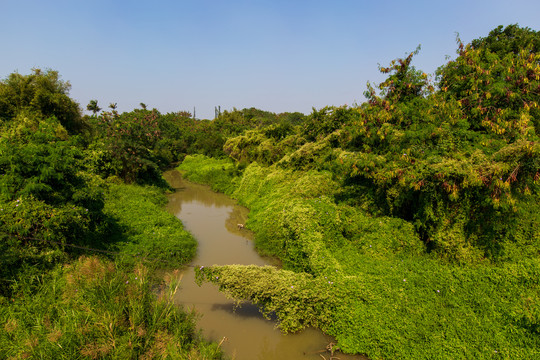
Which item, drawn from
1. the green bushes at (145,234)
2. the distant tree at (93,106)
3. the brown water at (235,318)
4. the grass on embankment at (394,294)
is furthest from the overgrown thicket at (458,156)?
the distant tree at (93,106)

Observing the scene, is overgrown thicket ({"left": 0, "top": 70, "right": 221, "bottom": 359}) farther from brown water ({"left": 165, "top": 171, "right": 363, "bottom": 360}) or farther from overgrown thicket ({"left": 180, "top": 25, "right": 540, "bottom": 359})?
overgrown thicket ({"left": 180, "top": 25, "right": 540, "bottom": 359})

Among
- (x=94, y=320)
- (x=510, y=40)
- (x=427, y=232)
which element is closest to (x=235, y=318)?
(x=94, y=320)

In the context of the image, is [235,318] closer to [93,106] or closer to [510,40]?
[510,40]

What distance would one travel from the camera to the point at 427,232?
8.30 meters

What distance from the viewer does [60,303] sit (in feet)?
20.5

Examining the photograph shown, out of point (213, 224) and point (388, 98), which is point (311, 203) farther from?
point (213, 224)

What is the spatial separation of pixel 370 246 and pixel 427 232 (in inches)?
66.9

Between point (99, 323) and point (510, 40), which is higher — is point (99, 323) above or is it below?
below

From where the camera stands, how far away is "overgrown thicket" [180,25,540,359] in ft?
19.9

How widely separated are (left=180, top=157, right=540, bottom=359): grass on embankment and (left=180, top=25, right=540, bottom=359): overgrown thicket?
0.08 feet

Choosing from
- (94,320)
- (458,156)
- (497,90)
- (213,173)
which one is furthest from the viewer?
(213,173)

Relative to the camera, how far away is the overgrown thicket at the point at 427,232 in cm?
605

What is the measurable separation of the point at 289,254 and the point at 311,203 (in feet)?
6.87

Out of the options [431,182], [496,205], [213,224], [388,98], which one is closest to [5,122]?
[213,224]
